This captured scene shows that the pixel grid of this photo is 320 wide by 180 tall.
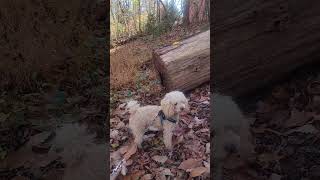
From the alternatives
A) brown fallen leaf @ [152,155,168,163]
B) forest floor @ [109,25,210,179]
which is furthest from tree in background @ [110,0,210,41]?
brown fallen leaf @ [152,155,168,163]

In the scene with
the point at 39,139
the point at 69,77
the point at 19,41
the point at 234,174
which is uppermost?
the point at 19,41

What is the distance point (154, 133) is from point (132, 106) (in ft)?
0.52

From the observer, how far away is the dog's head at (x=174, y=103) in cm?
200

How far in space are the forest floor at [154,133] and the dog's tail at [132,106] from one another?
2 cm

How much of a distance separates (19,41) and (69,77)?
0.90 ft

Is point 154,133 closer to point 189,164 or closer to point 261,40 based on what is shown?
point 189,164

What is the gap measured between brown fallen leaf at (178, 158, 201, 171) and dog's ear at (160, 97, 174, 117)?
8.8 inches

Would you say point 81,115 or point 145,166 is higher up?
point 81,115

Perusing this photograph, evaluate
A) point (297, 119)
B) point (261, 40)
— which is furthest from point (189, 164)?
point (261, 40)

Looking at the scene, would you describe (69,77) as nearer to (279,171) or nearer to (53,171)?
(53,171)

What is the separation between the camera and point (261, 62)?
2.03 metres

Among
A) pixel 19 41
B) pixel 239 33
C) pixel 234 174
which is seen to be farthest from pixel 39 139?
pixel 239 33

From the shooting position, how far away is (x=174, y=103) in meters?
2.02

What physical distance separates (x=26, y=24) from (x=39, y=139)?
52 centimetres
